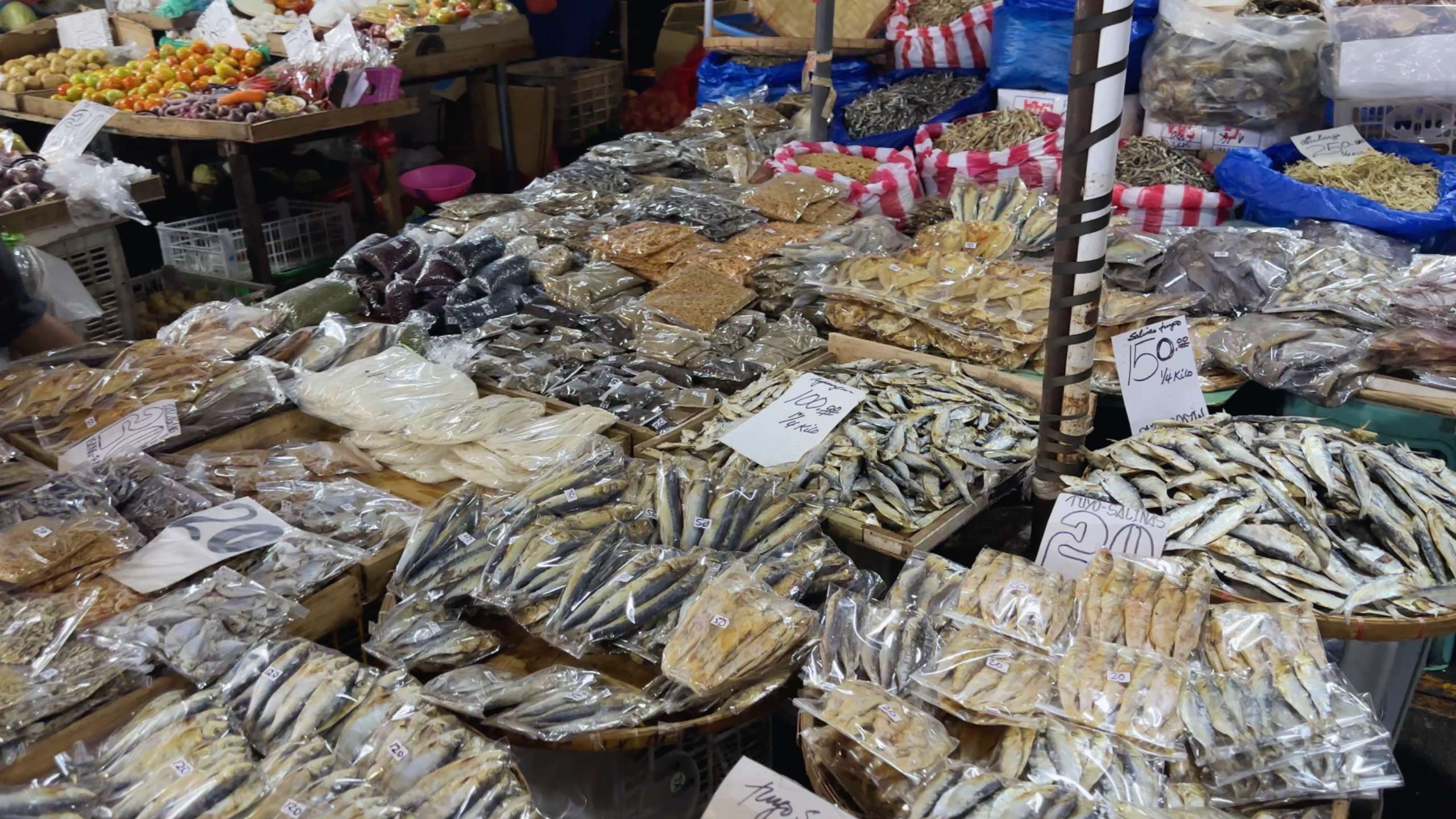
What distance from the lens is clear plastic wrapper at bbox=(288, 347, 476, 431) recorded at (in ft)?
8.32

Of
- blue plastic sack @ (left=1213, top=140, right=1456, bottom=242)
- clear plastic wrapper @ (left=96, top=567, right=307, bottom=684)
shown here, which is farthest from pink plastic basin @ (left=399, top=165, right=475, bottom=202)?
clear plastic wrapper @ (left=96, top=567, right=307, bottom=684)

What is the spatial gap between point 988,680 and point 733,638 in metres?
0.40

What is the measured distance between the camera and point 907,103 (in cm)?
458

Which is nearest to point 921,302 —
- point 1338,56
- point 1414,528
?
point 1414,528

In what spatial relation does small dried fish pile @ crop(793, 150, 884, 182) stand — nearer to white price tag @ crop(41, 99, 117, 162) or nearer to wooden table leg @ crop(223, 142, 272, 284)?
wooden table leg @ crop(223, 142, 272, 284)

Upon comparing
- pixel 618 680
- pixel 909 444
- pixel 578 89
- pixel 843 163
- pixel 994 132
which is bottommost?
pixel 618 680

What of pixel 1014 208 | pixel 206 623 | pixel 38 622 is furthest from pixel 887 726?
pixel 1014 208

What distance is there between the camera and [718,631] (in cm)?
161

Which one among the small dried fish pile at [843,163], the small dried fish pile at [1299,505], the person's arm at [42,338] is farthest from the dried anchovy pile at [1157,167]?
the person's arm at [42,338]

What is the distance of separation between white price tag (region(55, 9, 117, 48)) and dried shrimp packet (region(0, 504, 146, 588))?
19.3ft

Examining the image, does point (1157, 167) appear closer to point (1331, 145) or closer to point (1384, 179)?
point (1331, 145)

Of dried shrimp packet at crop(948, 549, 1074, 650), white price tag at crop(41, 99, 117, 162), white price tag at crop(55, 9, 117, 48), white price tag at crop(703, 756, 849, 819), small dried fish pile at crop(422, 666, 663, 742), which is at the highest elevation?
white price tag at crop(55, 9, 117, 48)

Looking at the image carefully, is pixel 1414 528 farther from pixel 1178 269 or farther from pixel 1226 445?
pixel 1178 269

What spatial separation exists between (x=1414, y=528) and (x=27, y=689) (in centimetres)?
241
